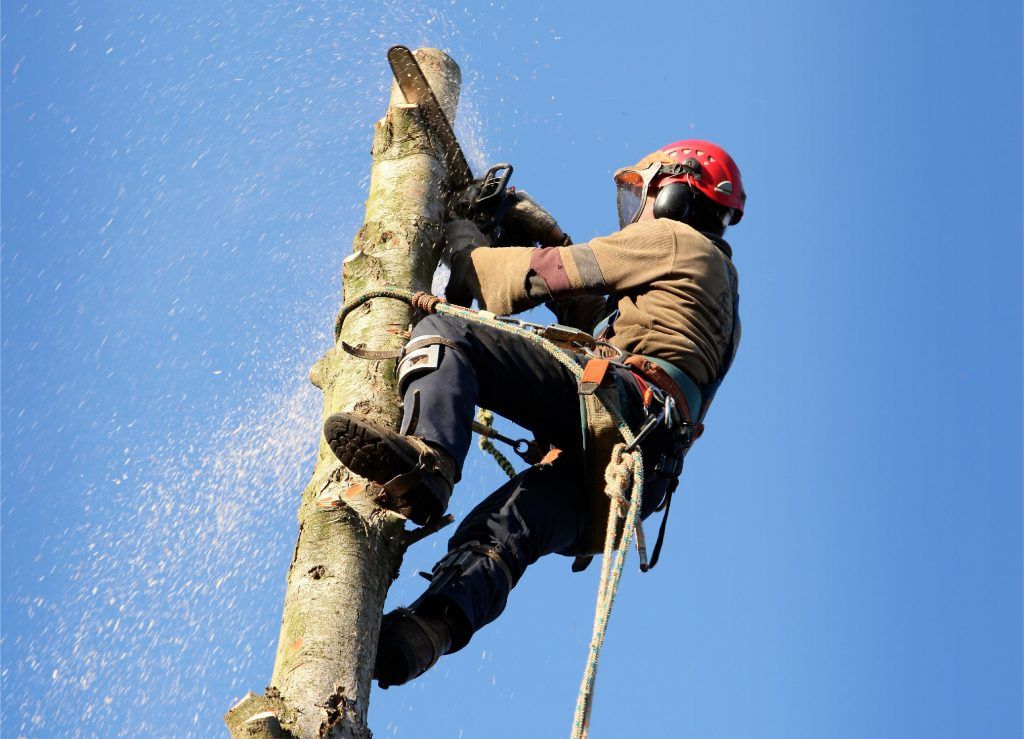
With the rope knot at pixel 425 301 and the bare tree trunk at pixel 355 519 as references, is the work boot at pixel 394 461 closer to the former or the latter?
the bare tree trunk at pixel 355 519

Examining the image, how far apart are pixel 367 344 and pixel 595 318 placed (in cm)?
126

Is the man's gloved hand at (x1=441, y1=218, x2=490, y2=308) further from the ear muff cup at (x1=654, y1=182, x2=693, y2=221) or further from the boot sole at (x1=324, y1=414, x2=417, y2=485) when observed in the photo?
the boot sole at (x1=324, y1=414, x2=417, y2=485)

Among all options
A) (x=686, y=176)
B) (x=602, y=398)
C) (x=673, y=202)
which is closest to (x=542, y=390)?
(x=602, y=398)

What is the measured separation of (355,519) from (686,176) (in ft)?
6.84

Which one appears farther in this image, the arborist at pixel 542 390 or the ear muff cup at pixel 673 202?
the ear muff cup at pixel 673 202

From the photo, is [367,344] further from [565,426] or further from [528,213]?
[528,213]

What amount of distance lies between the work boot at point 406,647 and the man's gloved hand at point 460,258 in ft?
4.48

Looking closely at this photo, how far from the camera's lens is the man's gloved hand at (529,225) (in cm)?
500

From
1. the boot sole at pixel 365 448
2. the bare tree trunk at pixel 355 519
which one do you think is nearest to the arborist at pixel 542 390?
the boot sole at pixel 365 448

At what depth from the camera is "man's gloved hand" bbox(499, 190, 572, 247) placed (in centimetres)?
500

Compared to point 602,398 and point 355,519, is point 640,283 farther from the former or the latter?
point 355,519

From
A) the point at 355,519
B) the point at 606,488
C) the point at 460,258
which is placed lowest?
the point at 355,519

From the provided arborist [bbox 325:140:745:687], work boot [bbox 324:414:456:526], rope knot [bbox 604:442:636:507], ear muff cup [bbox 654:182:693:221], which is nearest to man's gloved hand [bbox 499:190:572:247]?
arborist [bbox 325:140:745:687]

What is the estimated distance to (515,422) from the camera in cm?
423
